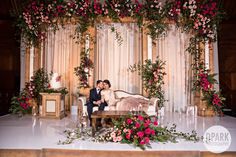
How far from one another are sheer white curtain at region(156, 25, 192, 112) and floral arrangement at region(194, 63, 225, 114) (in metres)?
0.74

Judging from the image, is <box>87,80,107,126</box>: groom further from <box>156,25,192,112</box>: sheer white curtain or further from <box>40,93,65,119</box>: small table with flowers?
<box>156,25,192,112</box>: sheer white curtain

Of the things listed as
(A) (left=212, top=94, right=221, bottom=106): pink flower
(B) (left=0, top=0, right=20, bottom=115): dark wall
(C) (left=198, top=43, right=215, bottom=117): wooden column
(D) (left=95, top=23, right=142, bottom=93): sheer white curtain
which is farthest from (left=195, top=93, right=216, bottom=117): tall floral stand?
(B) (left=0, top=0, right=20, bottom=115): dark wall

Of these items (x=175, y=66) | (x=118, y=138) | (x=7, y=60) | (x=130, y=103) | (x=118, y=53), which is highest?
(x=118, y=53)

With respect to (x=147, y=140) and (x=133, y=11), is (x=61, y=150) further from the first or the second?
(x=133, y=11)

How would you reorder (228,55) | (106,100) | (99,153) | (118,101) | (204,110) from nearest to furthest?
(99,153), (106,100), (118,101), (204,110), (228,55)

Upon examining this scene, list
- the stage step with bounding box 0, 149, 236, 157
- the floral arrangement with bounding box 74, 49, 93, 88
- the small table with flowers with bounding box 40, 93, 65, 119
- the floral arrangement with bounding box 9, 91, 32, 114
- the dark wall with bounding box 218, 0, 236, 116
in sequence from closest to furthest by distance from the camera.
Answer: the stage step with bounding box 0, 149, 236, 157 < the small table with flowers with bounding box 40, 93, 65, 119 < the floral arrangement with bounding box 9, 91, 32, 114 < the floral arrangement with bounding box 74, 49, 93, 88 < the dark wall with bounding box 218, 0, 236, 116

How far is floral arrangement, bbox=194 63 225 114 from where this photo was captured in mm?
6660

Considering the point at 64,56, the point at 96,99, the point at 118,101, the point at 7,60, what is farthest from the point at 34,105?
the point at 118,101

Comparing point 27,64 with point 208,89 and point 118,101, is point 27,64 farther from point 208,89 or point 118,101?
point 208,89

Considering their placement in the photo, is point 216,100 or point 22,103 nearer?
point 216,100

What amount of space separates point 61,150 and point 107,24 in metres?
5.40

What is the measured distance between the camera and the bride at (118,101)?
5.88 metres

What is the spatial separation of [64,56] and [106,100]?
2.83 m

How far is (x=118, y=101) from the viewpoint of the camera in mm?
6266
